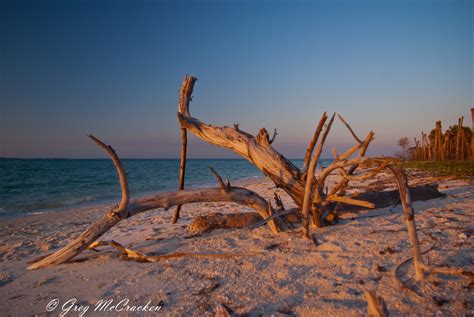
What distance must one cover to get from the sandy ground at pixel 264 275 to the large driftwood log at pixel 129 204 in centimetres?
16

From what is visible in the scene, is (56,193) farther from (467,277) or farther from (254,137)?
(467,277)

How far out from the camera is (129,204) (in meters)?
3.52

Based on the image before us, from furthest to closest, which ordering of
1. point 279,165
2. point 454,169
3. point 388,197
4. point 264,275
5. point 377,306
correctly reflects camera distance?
1. point 454,169
2. point 388,197
3. point 279,165
4. point 264,275
5. point 377,306

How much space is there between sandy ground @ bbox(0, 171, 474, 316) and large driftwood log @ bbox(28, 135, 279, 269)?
0.16 m

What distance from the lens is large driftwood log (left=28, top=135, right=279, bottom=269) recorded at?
10.6 feet

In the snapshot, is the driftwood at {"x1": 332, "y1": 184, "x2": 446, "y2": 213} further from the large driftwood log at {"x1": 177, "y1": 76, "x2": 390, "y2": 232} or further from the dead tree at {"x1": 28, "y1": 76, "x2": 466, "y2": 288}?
the large driftwood log at {"x1": 177, "y1": 76, "x2": 390, "y2": 232}

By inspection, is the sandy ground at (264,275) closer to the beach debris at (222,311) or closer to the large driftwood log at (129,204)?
the beach debris at (222,311)

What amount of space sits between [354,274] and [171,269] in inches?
72.6

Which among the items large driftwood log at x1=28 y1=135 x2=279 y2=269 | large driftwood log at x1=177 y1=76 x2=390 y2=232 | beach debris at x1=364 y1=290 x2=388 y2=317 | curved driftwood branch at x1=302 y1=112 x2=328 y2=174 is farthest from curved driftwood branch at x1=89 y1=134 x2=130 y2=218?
beach debris at x1=364 y1=290 x2=388 y2=317

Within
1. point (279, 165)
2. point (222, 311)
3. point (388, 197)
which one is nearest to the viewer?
point (222, 311)

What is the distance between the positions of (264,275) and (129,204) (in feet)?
A: 6.28

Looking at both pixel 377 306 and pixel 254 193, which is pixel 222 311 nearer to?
pixel 377 306

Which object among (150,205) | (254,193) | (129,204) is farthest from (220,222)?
(129,204)

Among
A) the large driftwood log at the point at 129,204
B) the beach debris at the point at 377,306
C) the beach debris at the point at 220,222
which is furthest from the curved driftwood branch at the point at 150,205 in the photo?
the beach debris at the point at 377,306
